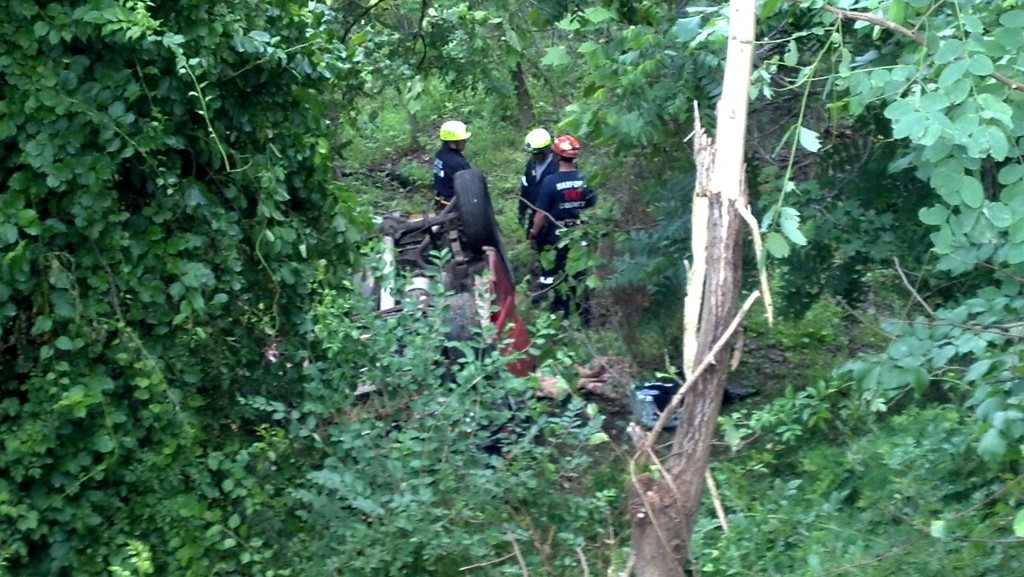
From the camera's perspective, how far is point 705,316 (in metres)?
3.42

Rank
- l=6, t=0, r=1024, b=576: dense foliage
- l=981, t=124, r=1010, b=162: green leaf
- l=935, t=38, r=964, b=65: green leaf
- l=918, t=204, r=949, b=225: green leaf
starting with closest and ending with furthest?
l=981, t=124, r=1010, b=162: green leaf → l=935, t=38, r=964, b=65: green leaf → l=918, t=204, r=949, b=225: green leaf → l=6, t=0, r=1024, b=576: dense foliage

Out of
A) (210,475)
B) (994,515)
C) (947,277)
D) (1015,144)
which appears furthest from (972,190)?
(210,475)

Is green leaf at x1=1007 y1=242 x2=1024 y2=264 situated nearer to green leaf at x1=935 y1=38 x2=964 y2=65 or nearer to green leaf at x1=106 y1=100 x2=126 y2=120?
green leaf at x1=935 y1=38 x2=964 y2=65

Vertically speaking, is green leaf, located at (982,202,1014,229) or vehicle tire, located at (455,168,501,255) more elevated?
green leaf, located at (982,202,1014,229)

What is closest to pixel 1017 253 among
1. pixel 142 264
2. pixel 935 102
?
pixel 935 102

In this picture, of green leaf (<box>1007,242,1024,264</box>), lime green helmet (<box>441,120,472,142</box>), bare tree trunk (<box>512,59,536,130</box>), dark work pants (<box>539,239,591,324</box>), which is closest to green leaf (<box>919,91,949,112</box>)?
green leaf (<box>1007,242,1024,264</box>)

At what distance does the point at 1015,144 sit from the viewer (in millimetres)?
3766

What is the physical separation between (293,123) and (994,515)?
3375 mm

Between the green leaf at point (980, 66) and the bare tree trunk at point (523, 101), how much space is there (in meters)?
8.55

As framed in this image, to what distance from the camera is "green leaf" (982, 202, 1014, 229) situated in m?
3.56

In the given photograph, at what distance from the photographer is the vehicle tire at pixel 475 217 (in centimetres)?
817

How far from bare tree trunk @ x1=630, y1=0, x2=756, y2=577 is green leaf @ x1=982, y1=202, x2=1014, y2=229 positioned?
33.0 inches

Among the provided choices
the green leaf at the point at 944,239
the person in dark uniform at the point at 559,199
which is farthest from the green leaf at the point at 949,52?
the person in dark uniform at the point at 559,199

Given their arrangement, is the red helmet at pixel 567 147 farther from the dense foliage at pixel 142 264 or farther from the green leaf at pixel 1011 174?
the green leaf at pixel 1011 174
